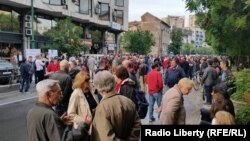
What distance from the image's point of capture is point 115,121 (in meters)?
4.62

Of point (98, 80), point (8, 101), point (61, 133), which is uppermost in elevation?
point (98, 80)

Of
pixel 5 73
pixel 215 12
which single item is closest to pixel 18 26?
pixel 5 73

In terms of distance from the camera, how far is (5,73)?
2505 cm

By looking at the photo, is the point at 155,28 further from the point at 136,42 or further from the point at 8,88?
the point at 8,88

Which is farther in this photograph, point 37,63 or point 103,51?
point 103,51

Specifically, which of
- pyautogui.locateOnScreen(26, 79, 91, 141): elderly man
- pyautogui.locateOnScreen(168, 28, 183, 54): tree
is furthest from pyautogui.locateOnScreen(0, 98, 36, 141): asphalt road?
pyautogui.locateOnScreen(168, 28, 183, 54): tree

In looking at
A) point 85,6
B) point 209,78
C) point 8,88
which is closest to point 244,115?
point 209,78

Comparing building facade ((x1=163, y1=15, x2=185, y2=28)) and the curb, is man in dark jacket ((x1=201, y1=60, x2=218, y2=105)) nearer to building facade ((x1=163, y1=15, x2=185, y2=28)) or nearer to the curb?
the curb

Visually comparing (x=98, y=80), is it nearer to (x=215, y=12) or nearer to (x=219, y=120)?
(x=219, y=120)

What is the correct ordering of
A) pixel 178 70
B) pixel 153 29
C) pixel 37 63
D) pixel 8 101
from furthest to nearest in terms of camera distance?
pixel 153 29 → pixel 37 63 → pixel 8 101 → pixel 178 70

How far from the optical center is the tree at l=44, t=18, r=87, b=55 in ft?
132

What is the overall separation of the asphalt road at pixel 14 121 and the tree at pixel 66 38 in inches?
891

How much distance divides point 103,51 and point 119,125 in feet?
189

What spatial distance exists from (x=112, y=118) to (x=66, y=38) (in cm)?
3668
